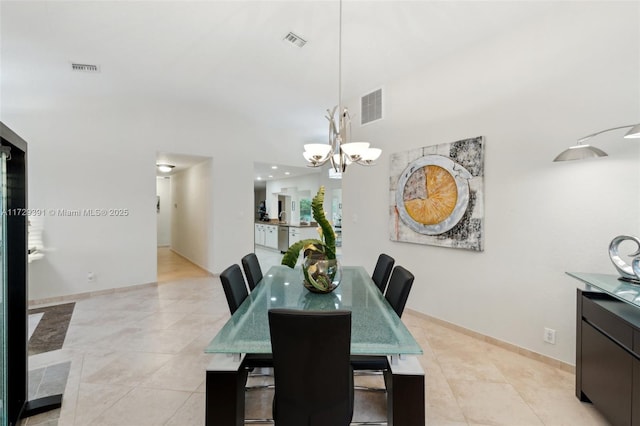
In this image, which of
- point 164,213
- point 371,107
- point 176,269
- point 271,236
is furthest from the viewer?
point 271,236

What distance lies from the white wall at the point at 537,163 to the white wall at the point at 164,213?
27.3 feet

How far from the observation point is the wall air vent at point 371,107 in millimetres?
3946

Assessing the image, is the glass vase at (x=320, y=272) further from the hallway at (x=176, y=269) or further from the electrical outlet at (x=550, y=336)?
the hallway at (x=176, y=269)

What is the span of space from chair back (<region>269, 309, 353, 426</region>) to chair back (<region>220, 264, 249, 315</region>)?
0.70 meters

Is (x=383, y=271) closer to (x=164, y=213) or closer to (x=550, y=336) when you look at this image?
(x=550, y=336)

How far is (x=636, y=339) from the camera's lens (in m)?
1.52

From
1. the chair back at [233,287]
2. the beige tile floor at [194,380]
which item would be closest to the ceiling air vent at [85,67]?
the beige tile floor at [194,380]

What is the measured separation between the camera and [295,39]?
286 cm

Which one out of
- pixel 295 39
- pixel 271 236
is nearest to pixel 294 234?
pixel 271 236

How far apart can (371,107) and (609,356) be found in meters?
3.52

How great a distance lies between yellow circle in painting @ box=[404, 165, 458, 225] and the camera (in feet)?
10.2

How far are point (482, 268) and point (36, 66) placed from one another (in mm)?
5495

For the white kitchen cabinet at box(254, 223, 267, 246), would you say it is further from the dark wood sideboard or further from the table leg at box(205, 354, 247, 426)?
the dark wood sideboard

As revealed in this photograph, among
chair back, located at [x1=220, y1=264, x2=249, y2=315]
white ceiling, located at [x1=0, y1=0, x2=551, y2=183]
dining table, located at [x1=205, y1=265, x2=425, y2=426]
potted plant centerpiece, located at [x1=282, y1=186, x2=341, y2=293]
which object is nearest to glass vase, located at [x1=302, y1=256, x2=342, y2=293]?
potted plant centerpiece, located at [x1=282, y1=186, x2=341, y2=293]
